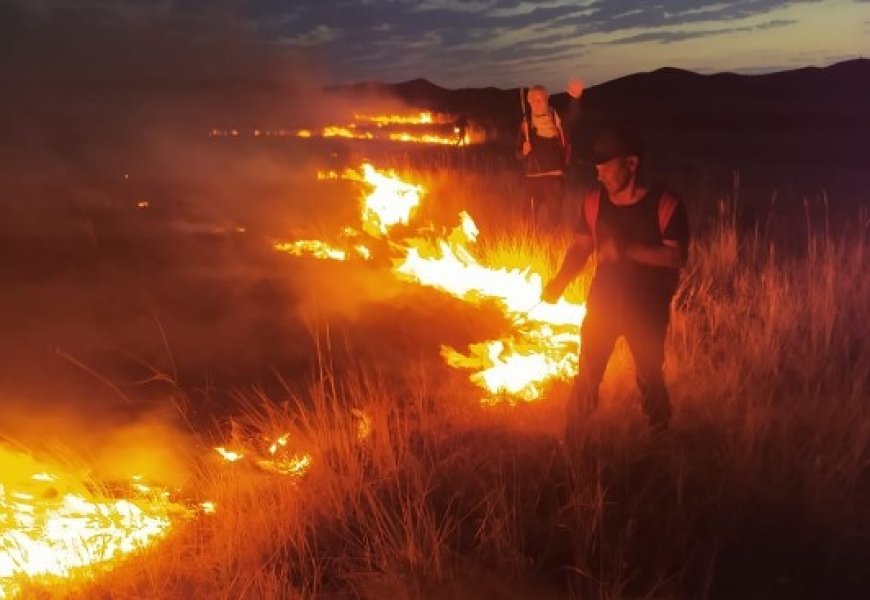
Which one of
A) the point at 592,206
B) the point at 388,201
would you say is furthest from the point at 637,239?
the point at 388,201

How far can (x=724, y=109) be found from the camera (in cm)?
7388

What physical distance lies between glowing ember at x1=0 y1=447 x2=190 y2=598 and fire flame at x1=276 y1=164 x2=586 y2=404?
2.21 metres

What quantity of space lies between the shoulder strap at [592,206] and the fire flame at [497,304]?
626mm

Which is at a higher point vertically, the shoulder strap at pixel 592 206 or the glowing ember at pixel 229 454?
the shoulder strap at pixel 592 206

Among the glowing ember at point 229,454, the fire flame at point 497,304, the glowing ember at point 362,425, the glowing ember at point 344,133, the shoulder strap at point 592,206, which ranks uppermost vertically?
the glowing ember at point 344,133

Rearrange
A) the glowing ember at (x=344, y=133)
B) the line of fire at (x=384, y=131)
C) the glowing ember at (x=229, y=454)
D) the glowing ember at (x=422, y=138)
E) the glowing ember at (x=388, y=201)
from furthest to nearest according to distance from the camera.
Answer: the glowing ember at (x=422, y=138) < the glowing ember at (x=344, y=133) < the line of fire at (x=384, y=131) < the glowing ember at (x=388, y=201) < the glowing ember at (x=229, y=454)

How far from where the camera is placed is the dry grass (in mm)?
3576

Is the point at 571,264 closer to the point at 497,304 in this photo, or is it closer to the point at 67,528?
the point at 497,304

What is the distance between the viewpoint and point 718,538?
3793 millimetres

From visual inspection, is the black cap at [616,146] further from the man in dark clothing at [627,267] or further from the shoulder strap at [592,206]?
the shoulder strap at [592,206]

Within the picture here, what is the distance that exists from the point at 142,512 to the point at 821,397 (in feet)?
12.8

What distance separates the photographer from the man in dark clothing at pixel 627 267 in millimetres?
4262

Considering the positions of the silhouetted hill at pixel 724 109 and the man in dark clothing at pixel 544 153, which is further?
the silhouetted hill at pixel 724 109

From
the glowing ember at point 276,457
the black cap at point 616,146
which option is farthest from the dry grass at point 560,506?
the black cap at point 616,146
